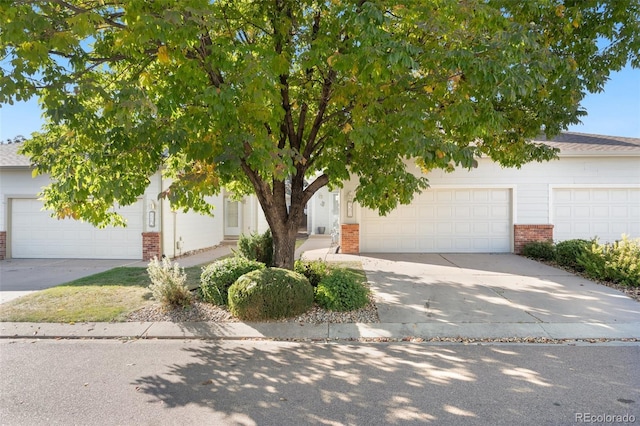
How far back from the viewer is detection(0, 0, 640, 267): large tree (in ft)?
15.2

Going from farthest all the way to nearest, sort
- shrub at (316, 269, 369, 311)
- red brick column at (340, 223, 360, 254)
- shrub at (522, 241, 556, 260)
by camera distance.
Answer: red brick column at (340, 223, 360, 254)
shrub at (522, 241, 556, 260)
shrub at (316, 269, 369, 311)

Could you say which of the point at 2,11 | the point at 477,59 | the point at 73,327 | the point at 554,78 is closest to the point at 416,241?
the point at 554,78

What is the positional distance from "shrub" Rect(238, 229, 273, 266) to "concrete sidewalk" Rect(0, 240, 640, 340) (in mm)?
2993

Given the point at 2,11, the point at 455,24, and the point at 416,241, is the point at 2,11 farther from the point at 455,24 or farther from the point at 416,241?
the point at 416,241

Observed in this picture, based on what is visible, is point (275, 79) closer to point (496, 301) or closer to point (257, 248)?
point (496, 301)

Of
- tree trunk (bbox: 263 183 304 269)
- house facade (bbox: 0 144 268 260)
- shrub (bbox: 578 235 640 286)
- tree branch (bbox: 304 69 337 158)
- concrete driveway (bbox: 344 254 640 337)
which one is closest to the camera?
concrete driveway (bbox: 344 254 640 337)

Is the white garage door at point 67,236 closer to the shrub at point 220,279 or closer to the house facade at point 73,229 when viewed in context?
the house facade at point 73,229

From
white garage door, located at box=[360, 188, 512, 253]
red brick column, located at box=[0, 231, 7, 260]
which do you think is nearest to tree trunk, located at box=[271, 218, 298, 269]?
white garage door, located at box=[360, 188, 512, 253]

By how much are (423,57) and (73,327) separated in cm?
656

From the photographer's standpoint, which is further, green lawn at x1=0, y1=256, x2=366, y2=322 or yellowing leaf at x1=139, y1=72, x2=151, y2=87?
green lawn at x1=0, y1=256, x2=366, y2=322

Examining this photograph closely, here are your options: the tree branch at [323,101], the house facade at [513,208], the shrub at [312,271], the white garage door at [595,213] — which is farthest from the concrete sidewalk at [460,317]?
the white garage door at [595,213]

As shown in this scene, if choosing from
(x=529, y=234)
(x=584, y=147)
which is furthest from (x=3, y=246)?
(x=584, y=147)

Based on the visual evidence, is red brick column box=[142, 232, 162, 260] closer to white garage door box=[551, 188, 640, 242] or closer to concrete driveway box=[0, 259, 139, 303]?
concrete driveway box=[0, 259, 139, 303]

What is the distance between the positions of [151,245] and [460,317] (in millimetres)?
9683
